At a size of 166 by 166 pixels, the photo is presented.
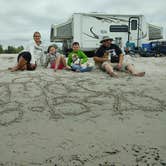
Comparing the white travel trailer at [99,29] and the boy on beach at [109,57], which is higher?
the white travel trailer at [99,29]

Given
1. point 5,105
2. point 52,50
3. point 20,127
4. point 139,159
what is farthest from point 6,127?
point 52,50

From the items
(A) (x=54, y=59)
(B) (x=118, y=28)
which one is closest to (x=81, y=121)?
(A) (x=54, y=59)

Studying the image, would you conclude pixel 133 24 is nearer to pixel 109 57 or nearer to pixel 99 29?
pixel 99 29

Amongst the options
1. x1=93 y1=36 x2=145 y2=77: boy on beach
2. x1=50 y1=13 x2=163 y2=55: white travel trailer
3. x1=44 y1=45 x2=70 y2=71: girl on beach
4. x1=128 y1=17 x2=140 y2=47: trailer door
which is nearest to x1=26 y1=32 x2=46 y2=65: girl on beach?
x1=44 y1=45 x2=70 y2=71: girl on beach

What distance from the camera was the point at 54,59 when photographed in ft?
22.8

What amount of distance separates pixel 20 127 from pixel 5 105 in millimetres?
850

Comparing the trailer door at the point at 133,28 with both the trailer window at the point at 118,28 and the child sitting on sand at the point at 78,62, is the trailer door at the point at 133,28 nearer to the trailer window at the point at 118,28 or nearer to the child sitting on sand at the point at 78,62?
the trailer window at the point at 118,28

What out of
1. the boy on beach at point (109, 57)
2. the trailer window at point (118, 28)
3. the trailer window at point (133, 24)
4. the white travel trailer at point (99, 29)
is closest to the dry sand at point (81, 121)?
the boy on beach at point (109, 57)

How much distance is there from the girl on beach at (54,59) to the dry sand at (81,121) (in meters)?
1.08

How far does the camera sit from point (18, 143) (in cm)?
291

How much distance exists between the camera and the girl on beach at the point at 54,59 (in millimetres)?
6641

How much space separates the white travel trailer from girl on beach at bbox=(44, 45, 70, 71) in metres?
6.42

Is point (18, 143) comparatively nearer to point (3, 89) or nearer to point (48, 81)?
point (3, 89)

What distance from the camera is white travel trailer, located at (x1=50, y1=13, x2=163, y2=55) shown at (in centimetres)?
1341
